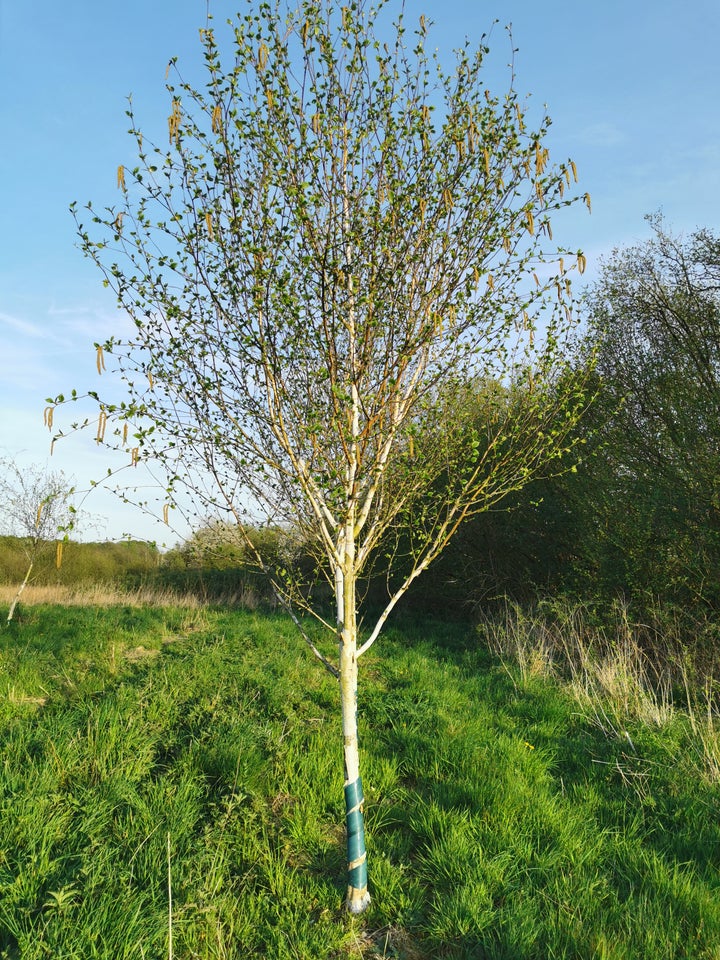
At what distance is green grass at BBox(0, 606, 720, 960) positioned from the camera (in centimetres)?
389

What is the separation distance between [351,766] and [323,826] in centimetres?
131

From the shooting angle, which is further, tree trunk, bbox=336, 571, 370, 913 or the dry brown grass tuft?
the dry brown grass tuft

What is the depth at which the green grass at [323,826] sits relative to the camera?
153 inches

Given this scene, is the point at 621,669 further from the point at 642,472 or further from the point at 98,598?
the point at 98,598

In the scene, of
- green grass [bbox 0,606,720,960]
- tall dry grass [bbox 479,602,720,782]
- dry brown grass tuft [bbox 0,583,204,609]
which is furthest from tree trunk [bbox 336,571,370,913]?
dry brown grass tuft [bbox 0,583,204,609]

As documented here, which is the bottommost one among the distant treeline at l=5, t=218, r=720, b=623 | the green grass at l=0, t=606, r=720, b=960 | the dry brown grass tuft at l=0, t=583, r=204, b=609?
the green grass at l=0, t=606, r=720, b=960

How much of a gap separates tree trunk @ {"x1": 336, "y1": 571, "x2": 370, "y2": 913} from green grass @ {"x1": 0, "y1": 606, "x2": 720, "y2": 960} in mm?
210

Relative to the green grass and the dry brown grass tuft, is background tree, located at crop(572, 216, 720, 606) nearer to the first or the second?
the green grass

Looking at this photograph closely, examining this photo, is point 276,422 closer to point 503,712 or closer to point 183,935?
point 183,935

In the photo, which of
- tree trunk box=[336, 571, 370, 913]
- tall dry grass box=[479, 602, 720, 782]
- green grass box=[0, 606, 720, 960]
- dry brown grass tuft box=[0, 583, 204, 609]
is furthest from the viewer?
dry brown grass tuft box=[0, 583, 204, 609]

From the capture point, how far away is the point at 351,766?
4336 mm

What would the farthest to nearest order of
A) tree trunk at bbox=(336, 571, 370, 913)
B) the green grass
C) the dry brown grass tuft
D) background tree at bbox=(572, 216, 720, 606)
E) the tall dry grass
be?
the dry brown grass tuft < background tree at bbox=(572, 216, 720, 606) < the tall dry grass < tree trunk at bbox=(336, 571, 370, 913) < the green grass

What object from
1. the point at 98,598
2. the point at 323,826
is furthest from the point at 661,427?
the point at 98,598

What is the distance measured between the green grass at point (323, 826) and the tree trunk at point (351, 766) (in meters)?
0.21
